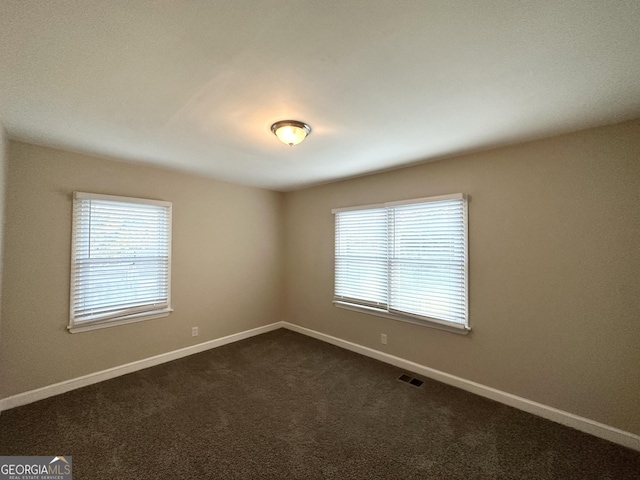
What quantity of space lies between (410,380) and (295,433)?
1.50m

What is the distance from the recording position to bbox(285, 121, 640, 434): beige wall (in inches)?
81.2

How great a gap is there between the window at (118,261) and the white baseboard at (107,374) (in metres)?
0.53

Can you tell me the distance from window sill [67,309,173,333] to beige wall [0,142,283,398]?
0.21 ft

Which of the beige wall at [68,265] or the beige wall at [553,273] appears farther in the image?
the beige wall at [68,265]

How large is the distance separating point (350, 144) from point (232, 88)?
125 centimetres

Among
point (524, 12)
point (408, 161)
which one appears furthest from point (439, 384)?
point (524, 12)

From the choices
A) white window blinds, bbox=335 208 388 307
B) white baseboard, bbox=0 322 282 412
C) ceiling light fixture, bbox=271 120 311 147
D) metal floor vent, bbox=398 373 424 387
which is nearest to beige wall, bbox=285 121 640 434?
metal floor vent, bbox=398 373 424 387

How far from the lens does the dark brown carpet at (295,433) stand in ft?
5.96

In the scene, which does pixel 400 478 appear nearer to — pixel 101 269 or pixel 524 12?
pixel 524 12

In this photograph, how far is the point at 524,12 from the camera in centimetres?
112

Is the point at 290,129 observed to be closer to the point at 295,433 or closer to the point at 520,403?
the point at 295,433
